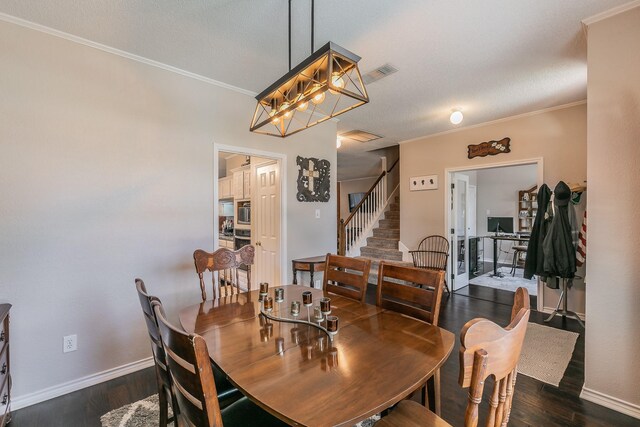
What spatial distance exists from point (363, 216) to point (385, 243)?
775 millimetres

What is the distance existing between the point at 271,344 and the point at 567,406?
2224 millimetres

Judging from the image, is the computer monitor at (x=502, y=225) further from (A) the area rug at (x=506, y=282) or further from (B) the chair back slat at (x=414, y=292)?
(B) the chair back slat at (x=414, y=292)

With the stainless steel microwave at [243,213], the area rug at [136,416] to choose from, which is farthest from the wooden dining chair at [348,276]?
the stainless steel microwave at [243,213]

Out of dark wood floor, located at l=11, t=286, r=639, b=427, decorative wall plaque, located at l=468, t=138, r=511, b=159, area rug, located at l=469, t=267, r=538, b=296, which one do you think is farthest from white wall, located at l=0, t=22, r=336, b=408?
area rug, located at l=469, t=267, r=538, b=296

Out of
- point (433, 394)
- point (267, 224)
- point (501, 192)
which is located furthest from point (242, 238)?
point (501, 192)

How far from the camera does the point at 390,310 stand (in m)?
1.90

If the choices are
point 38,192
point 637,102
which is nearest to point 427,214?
point 637,102

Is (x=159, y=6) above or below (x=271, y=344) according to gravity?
above

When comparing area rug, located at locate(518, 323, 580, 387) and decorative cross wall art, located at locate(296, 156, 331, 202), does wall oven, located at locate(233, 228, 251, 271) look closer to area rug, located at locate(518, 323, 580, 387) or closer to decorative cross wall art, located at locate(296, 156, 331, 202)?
decorative cross wall art, located at locate(296, 156, 331, 202)

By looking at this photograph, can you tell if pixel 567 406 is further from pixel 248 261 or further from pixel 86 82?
pixel 86 82

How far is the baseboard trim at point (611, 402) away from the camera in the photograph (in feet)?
6.27

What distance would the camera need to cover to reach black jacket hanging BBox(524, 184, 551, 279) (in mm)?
3611

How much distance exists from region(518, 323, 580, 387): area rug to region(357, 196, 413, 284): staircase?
7.78 feet

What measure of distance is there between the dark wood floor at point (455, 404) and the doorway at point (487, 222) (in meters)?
2.15
